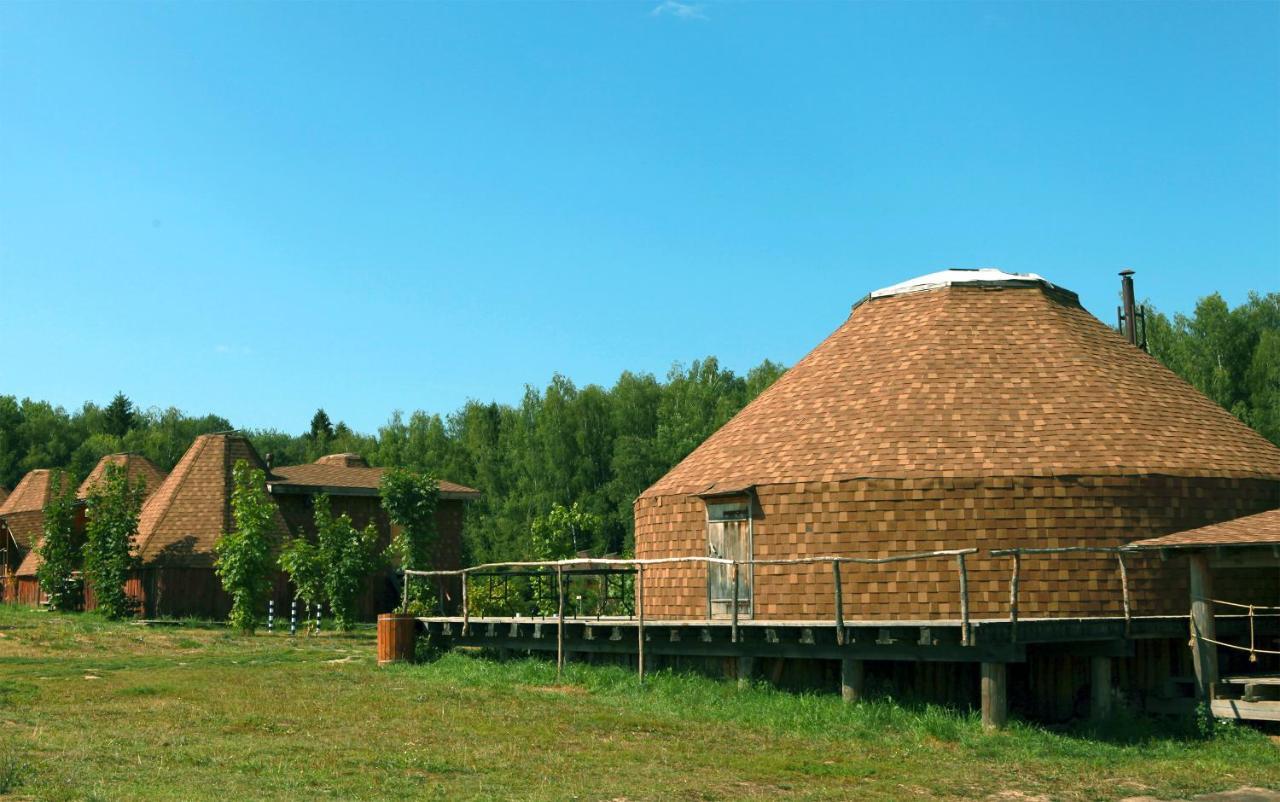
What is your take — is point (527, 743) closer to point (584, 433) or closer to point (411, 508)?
point (411, 508)

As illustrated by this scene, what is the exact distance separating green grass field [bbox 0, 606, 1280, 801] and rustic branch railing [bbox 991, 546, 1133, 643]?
1331 mm

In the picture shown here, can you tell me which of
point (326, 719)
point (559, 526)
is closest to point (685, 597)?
point (326, 719)

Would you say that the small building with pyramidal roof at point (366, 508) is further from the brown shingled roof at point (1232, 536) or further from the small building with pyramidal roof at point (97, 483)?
the brown shingled roof at point (1232, 536)

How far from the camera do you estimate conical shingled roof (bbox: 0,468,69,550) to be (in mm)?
53625

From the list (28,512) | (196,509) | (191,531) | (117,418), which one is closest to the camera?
(191,531)

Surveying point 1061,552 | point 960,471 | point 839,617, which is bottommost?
point 839,617

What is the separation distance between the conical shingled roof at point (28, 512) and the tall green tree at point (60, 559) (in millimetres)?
9432

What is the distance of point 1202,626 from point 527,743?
9.34 metres

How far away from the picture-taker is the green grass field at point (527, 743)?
12.3m

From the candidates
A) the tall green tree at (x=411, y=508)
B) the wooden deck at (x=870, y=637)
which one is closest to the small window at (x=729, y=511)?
the wooden deck at (x=870, y=637)

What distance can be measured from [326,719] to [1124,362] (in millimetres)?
15407

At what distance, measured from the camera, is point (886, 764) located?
1427 centimetres

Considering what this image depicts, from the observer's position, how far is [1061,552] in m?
18.3

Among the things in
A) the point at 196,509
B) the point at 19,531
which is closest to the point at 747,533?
the point at 196,509
